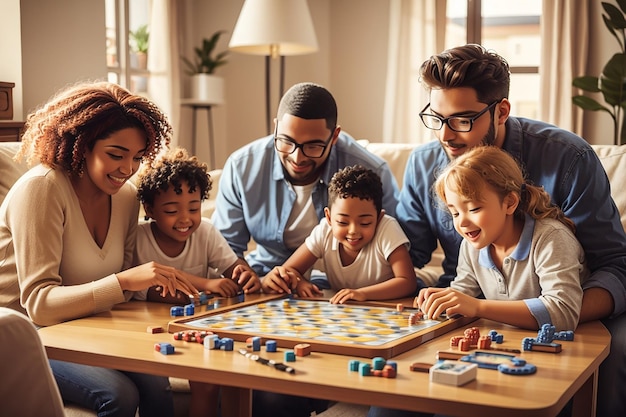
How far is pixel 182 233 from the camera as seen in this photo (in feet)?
7.55

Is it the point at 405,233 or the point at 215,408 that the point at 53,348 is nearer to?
the point at 215,408

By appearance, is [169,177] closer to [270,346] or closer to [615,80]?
[270,346]

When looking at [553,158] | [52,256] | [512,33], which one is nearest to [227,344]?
[52,256]

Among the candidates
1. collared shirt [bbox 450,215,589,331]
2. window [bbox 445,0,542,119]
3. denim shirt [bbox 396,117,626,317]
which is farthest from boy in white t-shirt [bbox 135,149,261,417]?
window [bbox 445,0,542,119]

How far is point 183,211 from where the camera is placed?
2291 millimetres

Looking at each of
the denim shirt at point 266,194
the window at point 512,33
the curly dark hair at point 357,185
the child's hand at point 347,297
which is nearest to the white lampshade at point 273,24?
the window at point 512,33

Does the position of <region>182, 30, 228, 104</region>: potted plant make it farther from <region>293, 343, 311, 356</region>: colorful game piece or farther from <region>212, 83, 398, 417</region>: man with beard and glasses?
<region>293, 343, 311, 356</region>: colorful game piece

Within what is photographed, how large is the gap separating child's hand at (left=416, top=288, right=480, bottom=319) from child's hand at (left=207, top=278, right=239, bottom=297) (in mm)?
609

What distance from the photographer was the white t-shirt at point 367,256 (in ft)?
7.65

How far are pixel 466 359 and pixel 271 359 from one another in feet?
1.19

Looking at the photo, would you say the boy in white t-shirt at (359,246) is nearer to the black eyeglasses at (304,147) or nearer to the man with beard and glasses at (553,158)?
the black eyeglasses at (304,147)

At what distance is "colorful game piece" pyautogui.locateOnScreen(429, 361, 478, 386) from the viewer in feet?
4.43

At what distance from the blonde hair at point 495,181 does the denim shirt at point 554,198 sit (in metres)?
0.12

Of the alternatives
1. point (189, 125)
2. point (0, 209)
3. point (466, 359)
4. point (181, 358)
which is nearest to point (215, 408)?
point (181, 358)
